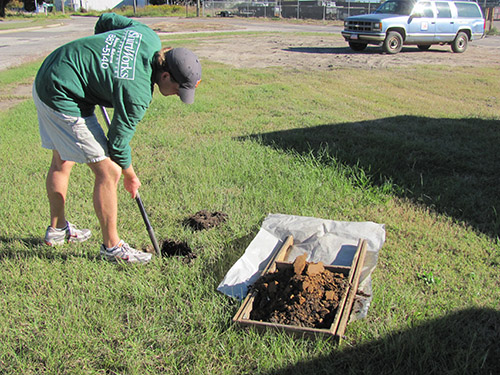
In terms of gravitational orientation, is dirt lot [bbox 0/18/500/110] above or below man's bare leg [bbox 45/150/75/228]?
above

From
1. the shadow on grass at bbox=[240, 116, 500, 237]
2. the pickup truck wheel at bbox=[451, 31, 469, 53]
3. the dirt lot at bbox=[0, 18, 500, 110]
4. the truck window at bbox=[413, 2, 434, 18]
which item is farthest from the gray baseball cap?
the pickup truck wheel at bbox=[451, 31, 469, 53]

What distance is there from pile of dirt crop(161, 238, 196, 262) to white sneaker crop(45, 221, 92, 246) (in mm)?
663

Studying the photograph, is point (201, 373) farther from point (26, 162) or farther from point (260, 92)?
point (260, 92)

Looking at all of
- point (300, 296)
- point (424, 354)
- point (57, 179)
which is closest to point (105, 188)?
point (57, 179)

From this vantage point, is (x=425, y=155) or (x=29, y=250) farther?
(x=425, y=155)

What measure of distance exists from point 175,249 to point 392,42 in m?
14.4

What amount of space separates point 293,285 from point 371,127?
4491mm

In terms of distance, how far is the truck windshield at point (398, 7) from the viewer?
15.5 meters

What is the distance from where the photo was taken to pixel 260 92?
9336mm

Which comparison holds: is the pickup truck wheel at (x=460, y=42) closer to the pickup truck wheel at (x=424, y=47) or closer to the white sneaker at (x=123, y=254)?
the pickup truck wheel at (x=424, y=47)

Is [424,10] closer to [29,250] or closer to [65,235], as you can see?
[65,235]

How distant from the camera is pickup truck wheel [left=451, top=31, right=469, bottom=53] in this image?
16406 millimetres

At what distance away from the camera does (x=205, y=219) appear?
3889 millimetres

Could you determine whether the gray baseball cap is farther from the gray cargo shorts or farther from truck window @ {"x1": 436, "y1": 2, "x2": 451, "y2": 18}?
truck window @ {"x1": 436, "y1": 2, "x2": 451, "y2": 18}
